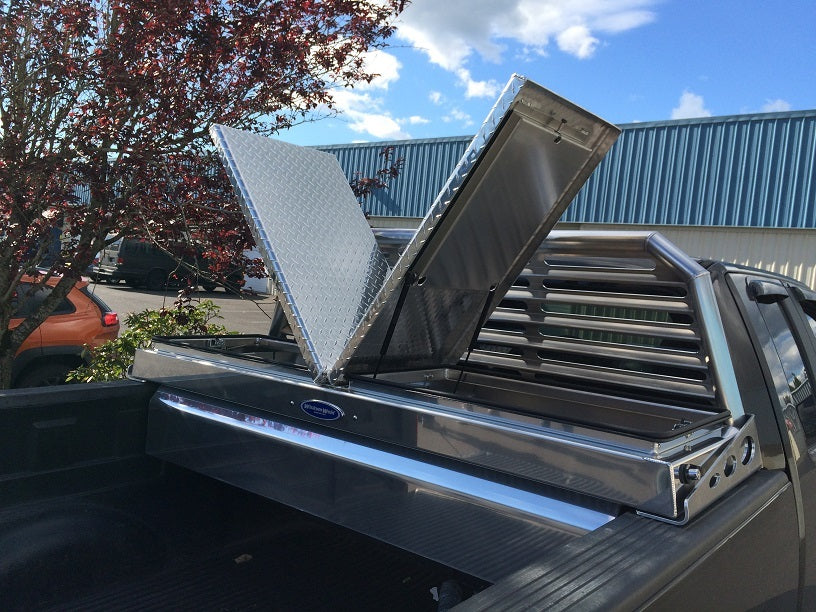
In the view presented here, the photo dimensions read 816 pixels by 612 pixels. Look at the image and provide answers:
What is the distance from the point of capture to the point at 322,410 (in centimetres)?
251

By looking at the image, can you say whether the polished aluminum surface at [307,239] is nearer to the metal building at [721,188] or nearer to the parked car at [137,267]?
the metal building at [721,188]

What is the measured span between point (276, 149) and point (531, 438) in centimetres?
177

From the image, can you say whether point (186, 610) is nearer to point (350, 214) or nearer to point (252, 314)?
point (350, 214)

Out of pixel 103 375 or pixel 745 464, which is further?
pixel 103 375

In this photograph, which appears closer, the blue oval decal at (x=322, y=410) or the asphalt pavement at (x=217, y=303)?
the blue oval decal at (x=322, y=410)

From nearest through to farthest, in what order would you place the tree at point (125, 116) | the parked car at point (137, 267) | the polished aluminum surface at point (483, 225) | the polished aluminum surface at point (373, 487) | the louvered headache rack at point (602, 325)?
the polished aluminum surface at point (373, 487)
the polished aluminum surface at point (483, 225)
the louvered headache rack at point (602, 325)
the tree at point (125, 116)
the parked car at point (137, 267)

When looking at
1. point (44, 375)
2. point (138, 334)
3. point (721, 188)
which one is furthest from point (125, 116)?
point (721, 188)

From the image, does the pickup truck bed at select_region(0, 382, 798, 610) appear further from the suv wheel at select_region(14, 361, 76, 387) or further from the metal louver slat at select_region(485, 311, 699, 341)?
the suv wheel at select_region(14, 361, 76, 387)

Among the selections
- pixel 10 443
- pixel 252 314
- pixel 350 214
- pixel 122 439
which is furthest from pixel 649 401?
pixel 252 314

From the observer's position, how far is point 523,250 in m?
2.89

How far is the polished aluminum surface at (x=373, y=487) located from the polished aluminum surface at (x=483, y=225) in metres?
0.35

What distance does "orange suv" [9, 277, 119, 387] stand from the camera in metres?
6.26

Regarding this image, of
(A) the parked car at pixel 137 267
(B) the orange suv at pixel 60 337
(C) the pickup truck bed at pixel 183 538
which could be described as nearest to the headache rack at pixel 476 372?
(C) the pickup truck bed at pixel 183 538

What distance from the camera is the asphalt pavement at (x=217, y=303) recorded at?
15.9 metres
